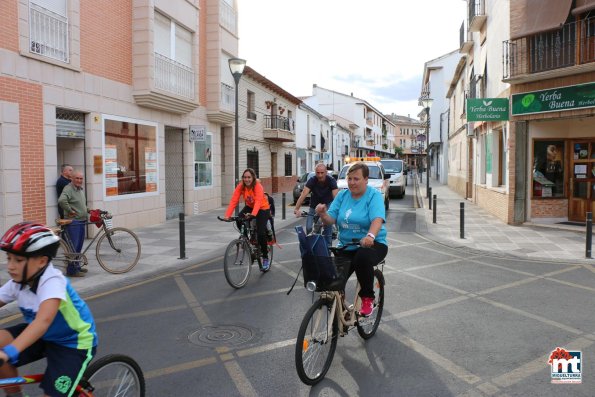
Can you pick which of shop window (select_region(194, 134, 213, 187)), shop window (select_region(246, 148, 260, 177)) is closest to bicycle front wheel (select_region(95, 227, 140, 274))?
shop window (select_region(194, 134, 213, 187))

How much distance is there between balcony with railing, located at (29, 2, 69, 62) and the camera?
969 cm

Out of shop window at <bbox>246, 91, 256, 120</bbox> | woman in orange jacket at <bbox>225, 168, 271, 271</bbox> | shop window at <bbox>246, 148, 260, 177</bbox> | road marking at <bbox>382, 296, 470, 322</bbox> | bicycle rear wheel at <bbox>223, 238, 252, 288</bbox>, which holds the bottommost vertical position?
road marking at <bbox>382, 296, 470, 322</bbox>

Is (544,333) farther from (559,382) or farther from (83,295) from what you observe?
(83,295)

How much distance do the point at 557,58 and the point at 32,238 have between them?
12.6 m

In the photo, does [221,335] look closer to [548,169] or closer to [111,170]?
[111,170]

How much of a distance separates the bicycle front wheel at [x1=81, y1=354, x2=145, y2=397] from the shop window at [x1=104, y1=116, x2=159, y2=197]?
391 inches

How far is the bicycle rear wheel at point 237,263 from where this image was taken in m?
6.70

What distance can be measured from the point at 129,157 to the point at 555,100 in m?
11.3

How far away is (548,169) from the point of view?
1332 cm

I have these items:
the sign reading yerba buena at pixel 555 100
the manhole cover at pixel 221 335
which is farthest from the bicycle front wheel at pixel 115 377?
the sign reading yerba buena at pixel 555 100

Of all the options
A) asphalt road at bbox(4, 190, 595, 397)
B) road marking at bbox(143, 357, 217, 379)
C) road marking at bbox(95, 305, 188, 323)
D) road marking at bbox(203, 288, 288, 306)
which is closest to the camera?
asphalt road at bbox(4, 190, 595, 397)

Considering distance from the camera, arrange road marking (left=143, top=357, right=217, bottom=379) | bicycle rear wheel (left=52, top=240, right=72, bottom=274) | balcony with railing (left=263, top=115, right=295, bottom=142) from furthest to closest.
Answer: balcony with railing (left=263, top=115, right=295, bottom=142) → bicycle rear wheel (left=52, top=240, right=72, bottom=274) → road marking (left=143, top=357, right=217, bottom=379)

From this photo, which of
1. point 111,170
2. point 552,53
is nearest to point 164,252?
point 111,170

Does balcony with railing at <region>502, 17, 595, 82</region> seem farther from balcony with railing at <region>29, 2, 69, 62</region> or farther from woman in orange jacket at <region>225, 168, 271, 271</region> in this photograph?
balcony with railing at <region>29, 2, 69, 62</region>
